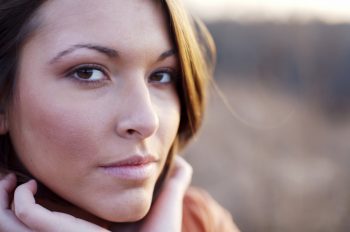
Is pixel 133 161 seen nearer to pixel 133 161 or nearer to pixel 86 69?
pixel 133 161

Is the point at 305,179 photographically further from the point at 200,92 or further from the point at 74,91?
the point at 74,91

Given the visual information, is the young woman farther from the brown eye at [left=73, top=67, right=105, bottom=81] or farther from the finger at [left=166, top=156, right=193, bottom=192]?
the finger at [left=166, top=156, right=193, bottom=192]

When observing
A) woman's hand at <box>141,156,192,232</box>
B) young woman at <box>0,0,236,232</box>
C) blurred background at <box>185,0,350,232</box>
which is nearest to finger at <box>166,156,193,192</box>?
woman's hand at <box>141,156,192,232</box>

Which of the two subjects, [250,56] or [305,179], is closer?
[305,179]

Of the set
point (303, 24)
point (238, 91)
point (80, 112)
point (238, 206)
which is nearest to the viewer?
point (80, 112)

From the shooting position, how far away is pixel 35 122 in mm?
1542

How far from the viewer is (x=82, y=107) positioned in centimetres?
151

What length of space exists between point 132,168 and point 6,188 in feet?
1.32

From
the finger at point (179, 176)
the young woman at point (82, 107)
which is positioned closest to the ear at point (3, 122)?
the young woman at point (82, 107)

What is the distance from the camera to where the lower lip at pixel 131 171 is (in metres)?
1.54

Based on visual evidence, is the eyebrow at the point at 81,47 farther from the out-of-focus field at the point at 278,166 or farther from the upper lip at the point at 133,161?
the out-of-focus field at the point at 278,166

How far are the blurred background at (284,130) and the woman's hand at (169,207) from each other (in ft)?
6.34

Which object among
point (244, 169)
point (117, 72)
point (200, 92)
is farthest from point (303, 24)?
point (117, 72)

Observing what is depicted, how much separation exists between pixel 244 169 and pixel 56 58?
386 cm
